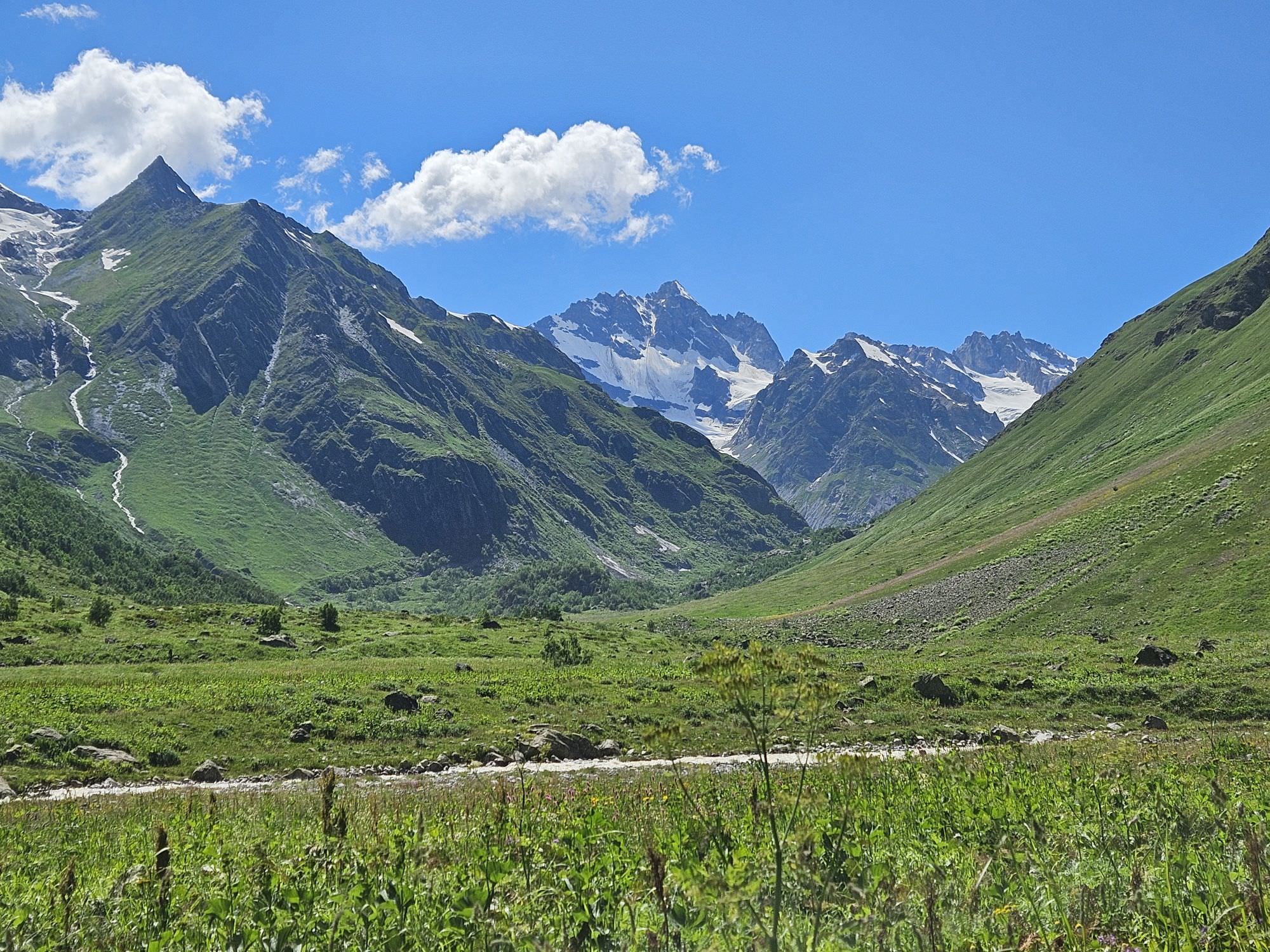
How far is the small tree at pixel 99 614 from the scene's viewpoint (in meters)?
63.9

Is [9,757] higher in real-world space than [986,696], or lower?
higher

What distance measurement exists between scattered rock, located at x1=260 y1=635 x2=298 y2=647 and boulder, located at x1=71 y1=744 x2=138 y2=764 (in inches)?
1278

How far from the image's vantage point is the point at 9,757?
25.5m

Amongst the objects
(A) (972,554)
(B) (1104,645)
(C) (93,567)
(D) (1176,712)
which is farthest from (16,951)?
(C) (93,567)

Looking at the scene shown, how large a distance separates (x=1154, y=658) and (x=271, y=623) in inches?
2588

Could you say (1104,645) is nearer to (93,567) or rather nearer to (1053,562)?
(1053,562)

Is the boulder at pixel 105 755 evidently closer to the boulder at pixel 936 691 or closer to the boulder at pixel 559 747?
the boulder at pixel 559 747

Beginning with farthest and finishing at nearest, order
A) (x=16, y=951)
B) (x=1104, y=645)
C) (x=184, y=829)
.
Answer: (x=1104, y=645) < (x=184, y=829) < (x=16, y=951)

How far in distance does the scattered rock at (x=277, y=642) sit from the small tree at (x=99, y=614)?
15.8 metres

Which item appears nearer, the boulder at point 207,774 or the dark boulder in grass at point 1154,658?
the boulder at point 207,774

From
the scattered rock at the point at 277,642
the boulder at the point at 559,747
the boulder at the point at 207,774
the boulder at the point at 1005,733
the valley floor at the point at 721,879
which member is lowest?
the boulder at the point at 1005,733

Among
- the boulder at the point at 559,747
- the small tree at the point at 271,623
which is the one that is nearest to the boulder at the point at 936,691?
the boulder at the point at 559,747

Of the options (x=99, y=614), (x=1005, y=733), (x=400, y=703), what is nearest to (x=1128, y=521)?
(x=1005, y=733)

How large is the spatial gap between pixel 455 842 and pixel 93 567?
6393 inches
